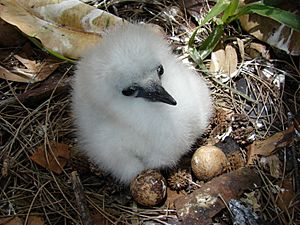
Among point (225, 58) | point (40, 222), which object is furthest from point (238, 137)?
point (40, 222)

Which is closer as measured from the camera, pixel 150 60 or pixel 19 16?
pixel 150 60

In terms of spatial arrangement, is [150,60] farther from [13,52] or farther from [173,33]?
[13,52]

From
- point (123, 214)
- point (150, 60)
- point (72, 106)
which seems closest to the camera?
point (150, 60)

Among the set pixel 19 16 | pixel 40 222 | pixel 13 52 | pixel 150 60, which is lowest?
pixel 40 222

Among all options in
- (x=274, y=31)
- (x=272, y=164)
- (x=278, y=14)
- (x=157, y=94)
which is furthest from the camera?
(x=274, y=31)

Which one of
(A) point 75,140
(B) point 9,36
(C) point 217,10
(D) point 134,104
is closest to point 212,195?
(D) point 134,104

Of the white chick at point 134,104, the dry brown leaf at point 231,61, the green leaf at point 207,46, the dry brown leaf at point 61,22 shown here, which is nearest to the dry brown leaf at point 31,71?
the dry brown leaf at point 61,22

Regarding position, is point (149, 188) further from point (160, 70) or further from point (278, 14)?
point (278, 14)
